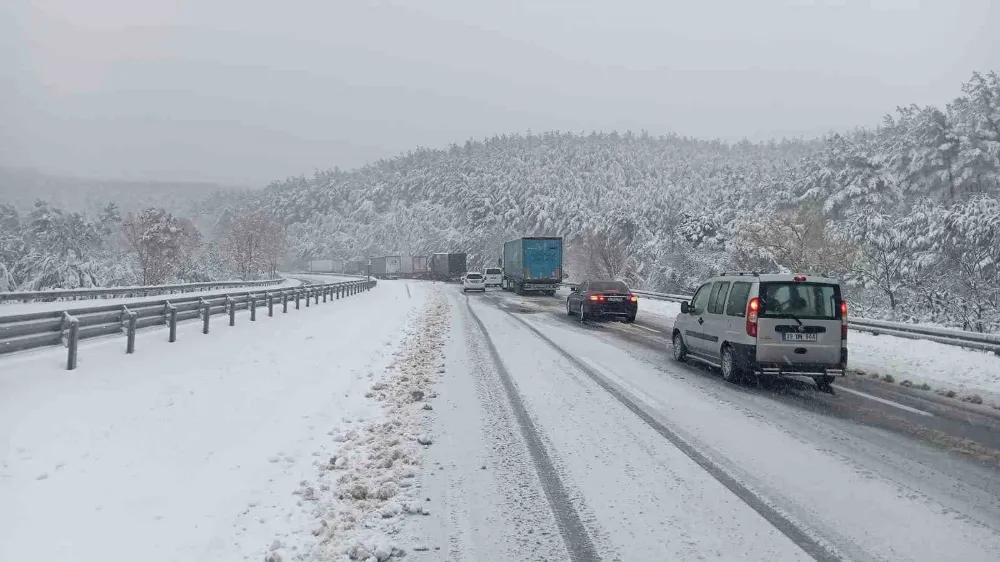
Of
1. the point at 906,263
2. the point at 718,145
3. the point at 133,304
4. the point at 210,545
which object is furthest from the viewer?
the point at 718,145

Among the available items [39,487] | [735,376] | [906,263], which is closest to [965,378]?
[735,376]

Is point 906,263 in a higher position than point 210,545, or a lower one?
higher

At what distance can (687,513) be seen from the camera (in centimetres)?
453

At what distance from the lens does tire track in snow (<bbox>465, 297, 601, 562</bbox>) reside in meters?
3.96

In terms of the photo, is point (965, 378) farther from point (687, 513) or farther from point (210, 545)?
point (210, 545)

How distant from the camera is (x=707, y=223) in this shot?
4891 centimetres

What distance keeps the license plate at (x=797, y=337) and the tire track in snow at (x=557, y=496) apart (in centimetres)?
431

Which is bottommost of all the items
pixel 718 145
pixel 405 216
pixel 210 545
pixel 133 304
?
pixel 210 545

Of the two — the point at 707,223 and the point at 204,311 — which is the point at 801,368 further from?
the point at 707,223

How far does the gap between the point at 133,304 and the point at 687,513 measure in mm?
11203

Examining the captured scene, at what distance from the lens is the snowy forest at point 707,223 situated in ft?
78.9

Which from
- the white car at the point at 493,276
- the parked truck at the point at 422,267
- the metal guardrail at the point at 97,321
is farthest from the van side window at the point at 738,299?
the parked truck at the point at 422,267

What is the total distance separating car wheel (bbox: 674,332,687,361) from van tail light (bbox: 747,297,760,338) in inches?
109

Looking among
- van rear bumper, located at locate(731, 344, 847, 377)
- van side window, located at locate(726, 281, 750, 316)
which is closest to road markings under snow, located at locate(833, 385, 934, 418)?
van rear bumper, located at locate(731, 344, 847, 377)
